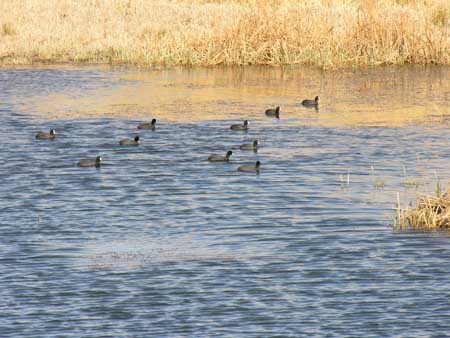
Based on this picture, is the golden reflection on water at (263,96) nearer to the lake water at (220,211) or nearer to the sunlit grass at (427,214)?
the lake water at (220,211)

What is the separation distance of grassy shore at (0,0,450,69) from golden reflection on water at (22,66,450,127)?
0.56 metres

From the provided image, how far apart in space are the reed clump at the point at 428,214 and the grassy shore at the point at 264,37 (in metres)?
20.0

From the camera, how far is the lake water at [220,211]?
48.5ft

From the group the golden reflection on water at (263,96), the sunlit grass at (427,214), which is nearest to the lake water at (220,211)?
the golden reflection on water at (263,96)

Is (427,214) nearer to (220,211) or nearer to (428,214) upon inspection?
(428,214)

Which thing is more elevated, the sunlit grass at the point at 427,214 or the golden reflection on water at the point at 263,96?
the golden reflection on water at the point at 263,96

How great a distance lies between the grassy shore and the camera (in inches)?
1521

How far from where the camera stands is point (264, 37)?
39094 millimetres

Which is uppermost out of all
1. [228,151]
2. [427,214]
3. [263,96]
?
[263,96]

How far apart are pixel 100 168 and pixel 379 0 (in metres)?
20.8

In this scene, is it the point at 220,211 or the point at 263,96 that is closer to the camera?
the point at 220,211

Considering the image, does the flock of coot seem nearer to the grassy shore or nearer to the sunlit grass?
the sunlit grass

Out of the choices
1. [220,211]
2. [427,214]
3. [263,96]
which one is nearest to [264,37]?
[263,96]

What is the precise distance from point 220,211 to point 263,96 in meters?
14.8
